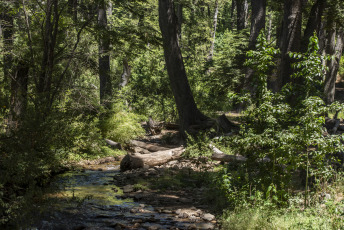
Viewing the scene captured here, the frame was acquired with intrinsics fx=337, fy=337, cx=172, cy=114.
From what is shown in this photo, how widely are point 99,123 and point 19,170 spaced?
9.44 m

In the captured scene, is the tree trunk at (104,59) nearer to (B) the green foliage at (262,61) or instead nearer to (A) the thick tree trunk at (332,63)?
(B) the green foliage at (262,61)

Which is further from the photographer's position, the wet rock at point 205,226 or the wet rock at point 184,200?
the wet rock at point 184,200

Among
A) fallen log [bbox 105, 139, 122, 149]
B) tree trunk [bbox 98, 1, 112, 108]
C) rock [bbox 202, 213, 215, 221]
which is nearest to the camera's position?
rock [bbox 202, 213, 215, 221]

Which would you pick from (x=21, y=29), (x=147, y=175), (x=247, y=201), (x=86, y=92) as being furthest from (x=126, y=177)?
(x=21, y=29)

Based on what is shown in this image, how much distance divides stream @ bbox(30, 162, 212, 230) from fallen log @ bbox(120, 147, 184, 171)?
244 centimetres

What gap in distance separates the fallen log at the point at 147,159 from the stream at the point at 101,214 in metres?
2.44

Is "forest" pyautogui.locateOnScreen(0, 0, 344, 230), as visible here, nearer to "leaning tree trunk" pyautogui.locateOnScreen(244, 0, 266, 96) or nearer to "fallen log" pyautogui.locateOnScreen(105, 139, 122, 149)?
"fallen log" pyautogui.locateOnScreen(105, 139, 122, 149)

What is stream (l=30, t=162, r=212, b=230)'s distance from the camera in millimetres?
5062

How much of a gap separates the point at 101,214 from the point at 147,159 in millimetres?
4644

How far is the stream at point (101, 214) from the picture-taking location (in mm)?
5062

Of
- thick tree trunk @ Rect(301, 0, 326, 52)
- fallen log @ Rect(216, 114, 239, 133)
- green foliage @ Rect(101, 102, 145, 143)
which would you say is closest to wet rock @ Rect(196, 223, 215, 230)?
fallen log @ Rect(216, 114, 239, 133)

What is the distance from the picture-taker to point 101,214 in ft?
19.0

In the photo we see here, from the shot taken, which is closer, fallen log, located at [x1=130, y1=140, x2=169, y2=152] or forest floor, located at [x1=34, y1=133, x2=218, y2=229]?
forest floor, located at [x1=34, y1=133, x2=218, y2=229]

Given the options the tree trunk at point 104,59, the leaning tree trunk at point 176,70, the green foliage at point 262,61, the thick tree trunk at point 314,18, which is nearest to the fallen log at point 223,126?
the leaning tree trunk at point 176,70
